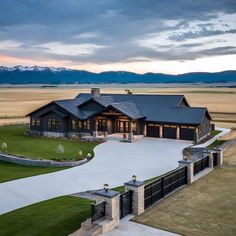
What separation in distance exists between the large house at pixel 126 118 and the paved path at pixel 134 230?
84.1 ft

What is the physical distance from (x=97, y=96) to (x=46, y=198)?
29.6 metres

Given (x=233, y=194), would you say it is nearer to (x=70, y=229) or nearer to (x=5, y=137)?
(x=70, y=229)

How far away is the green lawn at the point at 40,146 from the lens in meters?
30.5

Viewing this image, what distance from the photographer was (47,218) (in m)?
14.0

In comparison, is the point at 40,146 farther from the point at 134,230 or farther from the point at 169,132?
the point at 134,230

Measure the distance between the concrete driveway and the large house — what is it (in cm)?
389

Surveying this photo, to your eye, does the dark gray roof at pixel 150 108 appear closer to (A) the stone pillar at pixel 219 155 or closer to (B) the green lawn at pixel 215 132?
(B) the green lawn at pixel 215 132

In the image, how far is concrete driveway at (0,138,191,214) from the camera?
63.1 ft

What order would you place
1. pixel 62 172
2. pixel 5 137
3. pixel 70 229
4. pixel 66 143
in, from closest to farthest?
pixel 70 229 → pixel 62 172 → pixel 66 143 → pixel 5 137

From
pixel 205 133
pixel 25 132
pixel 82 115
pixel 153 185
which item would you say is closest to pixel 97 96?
pixel 82 115

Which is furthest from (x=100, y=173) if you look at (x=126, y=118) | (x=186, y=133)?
(x=126, y=118)

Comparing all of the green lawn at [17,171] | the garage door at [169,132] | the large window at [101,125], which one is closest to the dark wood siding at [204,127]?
the garage door at [169,132]

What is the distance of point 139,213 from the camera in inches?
552

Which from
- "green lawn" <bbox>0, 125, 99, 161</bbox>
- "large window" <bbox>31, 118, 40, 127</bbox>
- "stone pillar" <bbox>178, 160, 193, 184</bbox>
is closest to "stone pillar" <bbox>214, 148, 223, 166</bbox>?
"stone pillar" <bbox>178, 160, 193, 184</bbox>
